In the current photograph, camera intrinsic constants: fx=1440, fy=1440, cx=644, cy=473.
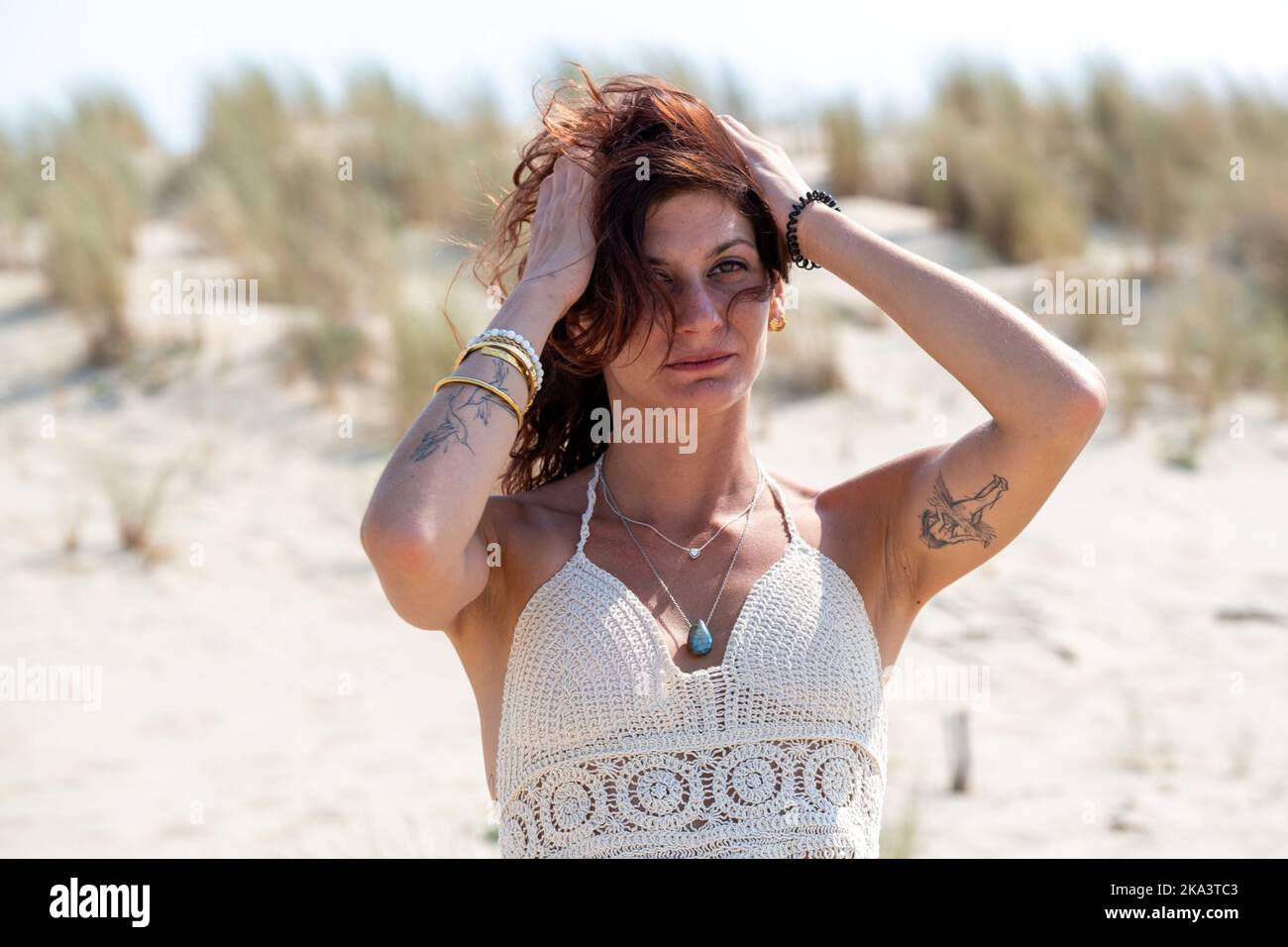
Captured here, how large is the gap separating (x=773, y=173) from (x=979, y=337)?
1.65 ft

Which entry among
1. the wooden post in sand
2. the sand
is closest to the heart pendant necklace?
the sand

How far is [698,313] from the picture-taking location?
2.50 metres

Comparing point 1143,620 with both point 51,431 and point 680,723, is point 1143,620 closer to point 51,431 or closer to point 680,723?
point 680,723

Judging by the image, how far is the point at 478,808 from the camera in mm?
5301

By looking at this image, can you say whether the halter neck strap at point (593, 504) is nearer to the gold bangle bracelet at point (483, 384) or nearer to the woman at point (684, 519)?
the woman at point (684, 519)

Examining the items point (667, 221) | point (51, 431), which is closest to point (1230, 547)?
point (667, 221)

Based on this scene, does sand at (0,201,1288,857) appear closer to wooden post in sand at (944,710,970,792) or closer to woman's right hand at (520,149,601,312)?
wooden post in sand at (944,710,970,792)

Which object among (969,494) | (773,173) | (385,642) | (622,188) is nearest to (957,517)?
(969,494)

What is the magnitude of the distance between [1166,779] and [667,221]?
3.81 meters

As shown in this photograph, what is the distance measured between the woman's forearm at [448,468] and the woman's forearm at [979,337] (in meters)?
0.65

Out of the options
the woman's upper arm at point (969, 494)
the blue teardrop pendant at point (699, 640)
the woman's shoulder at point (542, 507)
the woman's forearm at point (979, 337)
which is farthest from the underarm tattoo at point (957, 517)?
the woman's shoulder at point (542, 507)

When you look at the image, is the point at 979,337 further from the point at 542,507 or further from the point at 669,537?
the point at 542,507

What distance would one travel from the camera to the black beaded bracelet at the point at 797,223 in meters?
2.60

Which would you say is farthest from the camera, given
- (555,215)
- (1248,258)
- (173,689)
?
(1248,258)
